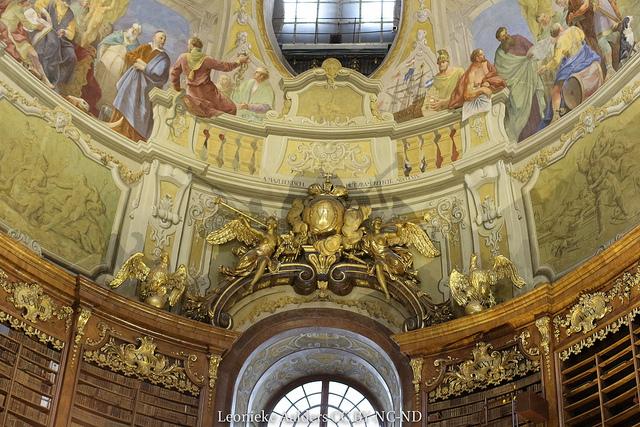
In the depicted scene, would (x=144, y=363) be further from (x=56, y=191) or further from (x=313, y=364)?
(x=313, y=364)

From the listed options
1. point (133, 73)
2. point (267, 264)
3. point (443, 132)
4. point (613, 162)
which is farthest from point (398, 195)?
point (133, 73)

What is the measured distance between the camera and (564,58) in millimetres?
16547

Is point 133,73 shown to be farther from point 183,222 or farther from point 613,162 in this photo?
point 613,162

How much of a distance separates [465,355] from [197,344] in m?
4.01

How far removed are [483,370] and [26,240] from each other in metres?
6.85

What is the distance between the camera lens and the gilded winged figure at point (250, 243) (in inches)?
652

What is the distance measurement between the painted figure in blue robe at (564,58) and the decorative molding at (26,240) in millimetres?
8108

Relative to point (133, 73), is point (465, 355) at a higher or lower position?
lower

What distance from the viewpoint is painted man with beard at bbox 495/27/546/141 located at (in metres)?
16.8

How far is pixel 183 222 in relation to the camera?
16969 millimetres

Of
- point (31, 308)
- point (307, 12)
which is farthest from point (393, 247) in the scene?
point (31, 308)

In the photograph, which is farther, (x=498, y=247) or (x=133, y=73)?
(x=133, y=73)

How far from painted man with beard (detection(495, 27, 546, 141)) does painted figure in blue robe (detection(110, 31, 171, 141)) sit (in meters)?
5.76

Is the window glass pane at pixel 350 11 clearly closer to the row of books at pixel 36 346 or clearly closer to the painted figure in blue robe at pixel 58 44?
the painted figure in blue robe at pixel 58 44
